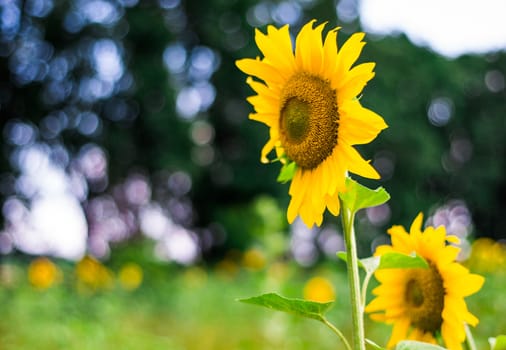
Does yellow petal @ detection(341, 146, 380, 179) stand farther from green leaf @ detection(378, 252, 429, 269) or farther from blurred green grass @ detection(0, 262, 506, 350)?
blurred green grass @ detection(0, 262, 506, 350)

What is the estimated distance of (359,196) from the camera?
71 cm

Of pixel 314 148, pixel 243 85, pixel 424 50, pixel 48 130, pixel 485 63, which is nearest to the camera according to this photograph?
pixel 314 148

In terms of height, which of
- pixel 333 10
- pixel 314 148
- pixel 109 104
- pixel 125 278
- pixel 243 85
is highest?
pixel 333 10

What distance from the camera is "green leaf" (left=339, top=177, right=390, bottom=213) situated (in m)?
0.69

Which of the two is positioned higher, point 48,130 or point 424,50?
point 424,50

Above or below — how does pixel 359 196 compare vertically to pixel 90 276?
above

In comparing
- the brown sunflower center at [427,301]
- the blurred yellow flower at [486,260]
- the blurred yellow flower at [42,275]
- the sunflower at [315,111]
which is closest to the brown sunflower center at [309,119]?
the sunflower at [315,111]

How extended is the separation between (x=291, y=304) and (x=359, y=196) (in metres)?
0.14

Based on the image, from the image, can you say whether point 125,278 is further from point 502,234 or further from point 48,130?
point 502,234

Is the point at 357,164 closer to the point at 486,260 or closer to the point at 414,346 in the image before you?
the point at 414,346

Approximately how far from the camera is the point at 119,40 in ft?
33.6

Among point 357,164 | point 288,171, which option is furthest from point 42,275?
point 357,164

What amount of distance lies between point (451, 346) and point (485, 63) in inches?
639

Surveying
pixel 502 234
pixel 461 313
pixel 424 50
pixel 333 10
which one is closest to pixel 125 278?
pixel 461 313
